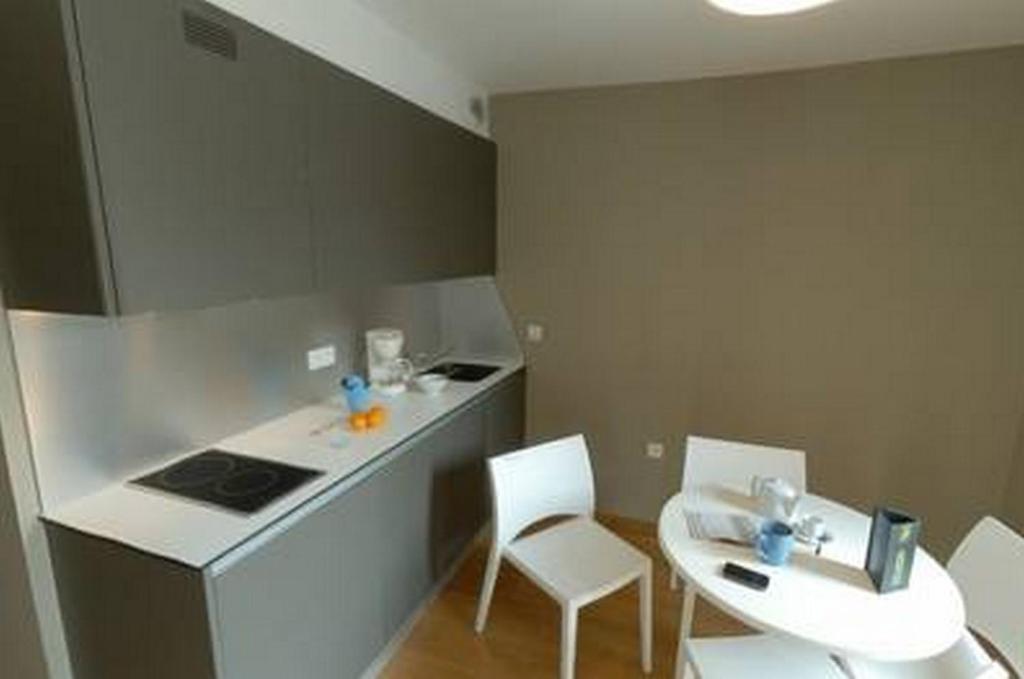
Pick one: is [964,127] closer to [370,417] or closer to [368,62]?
[368,62]

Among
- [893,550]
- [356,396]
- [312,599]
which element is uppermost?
[356,396]

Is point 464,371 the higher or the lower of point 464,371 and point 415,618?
the higher

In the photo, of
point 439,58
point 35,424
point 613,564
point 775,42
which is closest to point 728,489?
point 613,564

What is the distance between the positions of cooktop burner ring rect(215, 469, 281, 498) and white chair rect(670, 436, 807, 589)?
4.43 ft

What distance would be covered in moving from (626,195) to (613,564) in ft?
5.51

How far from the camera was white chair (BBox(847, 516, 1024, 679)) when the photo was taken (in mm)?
1278

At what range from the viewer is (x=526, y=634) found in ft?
6.63

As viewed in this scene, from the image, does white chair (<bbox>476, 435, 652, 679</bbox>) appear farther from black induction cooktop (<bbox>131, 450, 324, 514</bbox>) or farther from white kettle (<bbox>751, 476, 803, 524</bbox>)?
black induction cooktop (<bbox>131, 450, 324, 514</bbox>)

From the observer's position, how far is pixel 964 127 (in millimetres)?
2100

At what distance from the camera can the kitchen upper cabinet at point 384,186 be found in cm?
161

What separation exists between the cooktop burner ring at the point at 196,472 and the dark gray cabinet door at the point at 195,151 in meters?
0.50

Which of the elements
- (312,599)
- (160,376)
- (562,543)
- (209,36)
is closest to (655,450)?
(562,543)

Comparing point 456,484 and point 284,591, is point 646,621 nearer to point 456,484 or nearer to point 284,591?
point 456,484

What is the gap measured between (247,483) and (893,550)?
1595 mm
